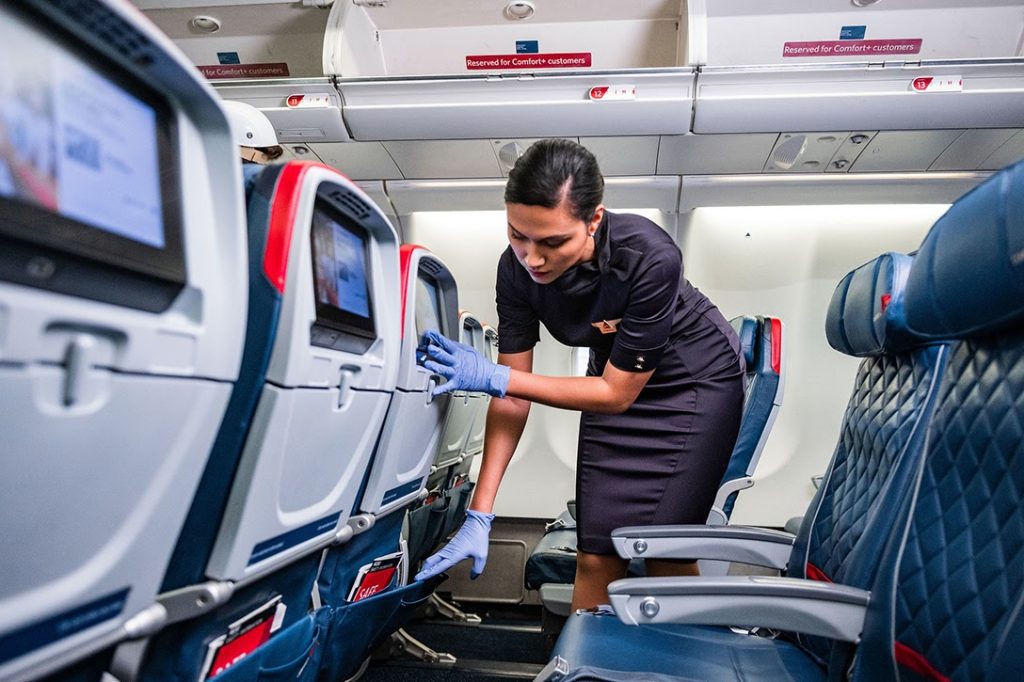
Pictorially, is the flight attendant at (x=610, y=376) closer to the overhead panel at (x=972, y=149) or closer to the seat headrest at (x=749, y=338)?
the seat headrest at (x=749, y=338)

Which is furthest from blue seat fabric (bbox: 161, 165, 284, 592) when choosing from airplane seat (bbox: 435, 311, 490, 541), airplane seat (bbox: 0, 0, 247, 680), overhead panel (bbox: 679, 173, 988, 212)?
overhead panel (bbox: 679, 173, 988, 212)

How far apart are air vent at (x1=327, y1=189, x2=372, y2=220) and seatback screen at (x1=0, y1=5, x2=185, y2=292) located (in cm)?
40

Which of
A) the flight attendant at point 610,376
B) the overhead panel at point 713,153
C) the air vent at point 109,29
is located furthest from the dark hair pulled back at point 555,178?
the overhead panel at point 713,153

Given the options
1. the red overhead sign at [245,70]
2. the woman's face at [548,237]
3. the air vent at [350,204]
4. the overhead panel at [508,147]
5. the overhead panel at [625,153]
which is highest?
the red overhead sign at [245,70]

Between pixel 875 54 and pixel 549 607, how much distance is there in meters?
3.72

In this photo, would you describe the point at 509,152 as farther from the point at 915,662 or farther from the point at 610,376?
the point at 915,662

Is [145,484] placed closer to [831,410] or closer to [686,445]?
[686,445]

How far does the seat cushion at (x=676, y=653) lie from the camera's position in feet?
4.24

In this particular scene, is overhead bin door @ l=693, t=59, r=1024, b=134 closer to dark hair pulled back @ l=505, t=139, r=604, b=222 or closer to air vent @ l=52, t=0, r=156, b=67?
dark hair pulled back @ l=505, t=139, r=604, b=222

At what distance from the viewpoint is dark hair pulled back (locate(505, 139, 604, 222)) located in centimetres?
164

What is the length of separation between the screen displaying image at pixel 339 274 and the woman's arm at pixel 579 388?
0.69 metres

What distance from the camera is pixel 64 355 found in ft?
2.10

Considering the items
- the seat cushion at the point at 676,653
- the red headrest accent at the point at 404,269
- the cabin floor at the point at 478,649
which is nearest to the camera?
the seat cushion at the point at 676,653

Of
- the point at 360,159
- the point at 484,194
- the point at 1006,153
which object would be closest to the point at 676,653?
the point at 360,159
